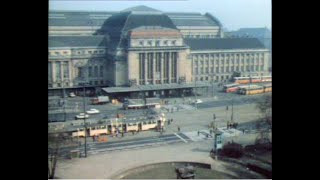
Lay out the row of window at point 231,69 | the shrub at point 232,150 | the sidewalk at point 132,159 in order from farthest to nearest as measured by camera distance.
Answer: the row of window at point 231,69 → the shrub at point 232,150 → the sidewalk at point 132,159

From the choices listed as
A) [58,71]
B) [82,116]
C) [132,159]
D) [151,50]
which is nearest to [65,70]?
[58,71]

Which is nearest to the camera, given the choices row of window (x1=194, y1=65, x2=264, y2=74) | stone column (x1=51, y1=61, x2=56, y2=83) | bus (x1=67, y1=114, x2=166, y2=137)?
bus (x1=67, y1=114, x2=166, y2=137)

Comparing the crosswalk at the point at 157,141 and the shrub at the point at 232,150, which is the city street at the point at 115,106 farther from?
A: the shrub at the point at 232,150

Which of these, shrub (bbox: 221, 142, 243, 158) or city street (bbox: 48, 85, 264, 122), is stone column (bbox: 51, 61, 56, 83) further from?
shrub (bbox: 221, 142, 243, 158)

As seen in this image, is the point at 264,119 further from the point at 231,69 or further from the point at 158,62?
the point at 158,62

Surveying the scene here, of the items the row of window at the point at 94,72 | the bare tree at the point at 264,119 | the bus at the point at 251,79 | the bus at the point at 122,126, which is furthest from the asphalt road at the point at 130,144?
the bus at the point at 251,79

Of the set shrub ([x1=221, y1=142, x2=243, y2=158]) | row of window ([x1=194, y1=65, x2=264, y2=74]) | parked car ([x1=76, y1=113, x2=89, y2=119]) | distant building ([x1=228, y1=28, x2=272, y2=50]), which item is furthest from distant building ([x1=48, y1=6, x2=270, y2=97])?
shrub ([x1=221, y1=142, x2=243, y2=158])

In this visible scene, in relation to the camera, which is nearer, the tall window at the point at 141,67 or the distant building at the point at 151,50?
the distant building at the point at 151,50
